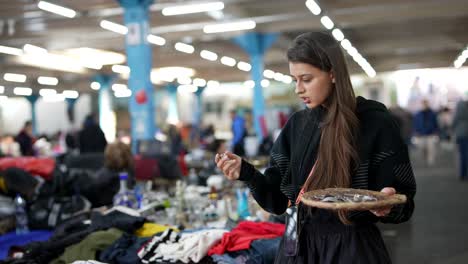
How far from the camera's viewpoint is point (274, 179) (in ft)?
6.22

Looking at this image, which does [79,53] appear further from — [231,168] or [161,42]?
[231,168]

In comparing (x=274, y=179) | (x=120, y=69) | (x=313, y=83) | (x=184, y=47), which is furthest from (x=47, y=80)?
(x=313, y=83)

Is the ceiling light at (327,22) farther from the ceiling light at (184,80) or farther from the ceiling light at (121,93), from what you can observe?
the ceiling light at (121,93)

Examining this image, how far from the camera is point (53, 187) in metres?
5.25

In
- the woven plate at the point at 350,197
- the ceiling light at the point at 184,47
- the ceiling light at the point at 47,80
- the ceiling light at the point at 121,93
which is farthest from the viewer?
the ceiling light at the point at 121,93

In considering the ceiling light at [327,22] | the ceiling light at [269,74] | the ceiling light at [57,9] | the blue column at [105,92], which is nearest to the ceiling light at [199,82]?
the ceiling light at [269,74]

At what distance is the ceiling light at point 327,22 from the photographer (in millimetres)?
13277

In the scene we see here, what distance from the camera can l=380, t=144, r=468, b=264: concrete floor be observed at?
5250 millimetres

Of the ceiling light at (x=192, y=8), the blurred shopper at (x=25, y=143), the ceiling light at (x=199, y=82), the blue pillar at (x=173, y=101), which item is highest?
the ceiling light at (x=192, y=8)

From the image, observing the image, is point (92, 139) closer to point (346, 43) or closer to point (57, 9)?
point (57, 9)

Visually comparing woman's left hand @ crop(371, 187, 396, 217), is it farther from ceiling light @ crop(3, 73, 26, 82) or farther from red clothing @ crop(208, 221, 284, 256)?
ceiling light @ crop(3, 73, 26, 82)

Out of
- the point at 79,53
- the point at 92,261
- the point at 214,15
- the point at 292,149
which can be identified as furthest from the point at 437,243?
the point at 79,53

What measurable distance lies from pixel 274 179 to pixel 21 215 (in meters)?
3.84

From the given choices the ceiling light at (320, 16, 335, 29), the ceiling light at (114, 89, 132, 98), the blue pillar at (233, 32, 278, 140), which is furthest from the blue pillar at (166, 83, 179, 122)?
the ceiling light at (320, 16, 335, 29)
